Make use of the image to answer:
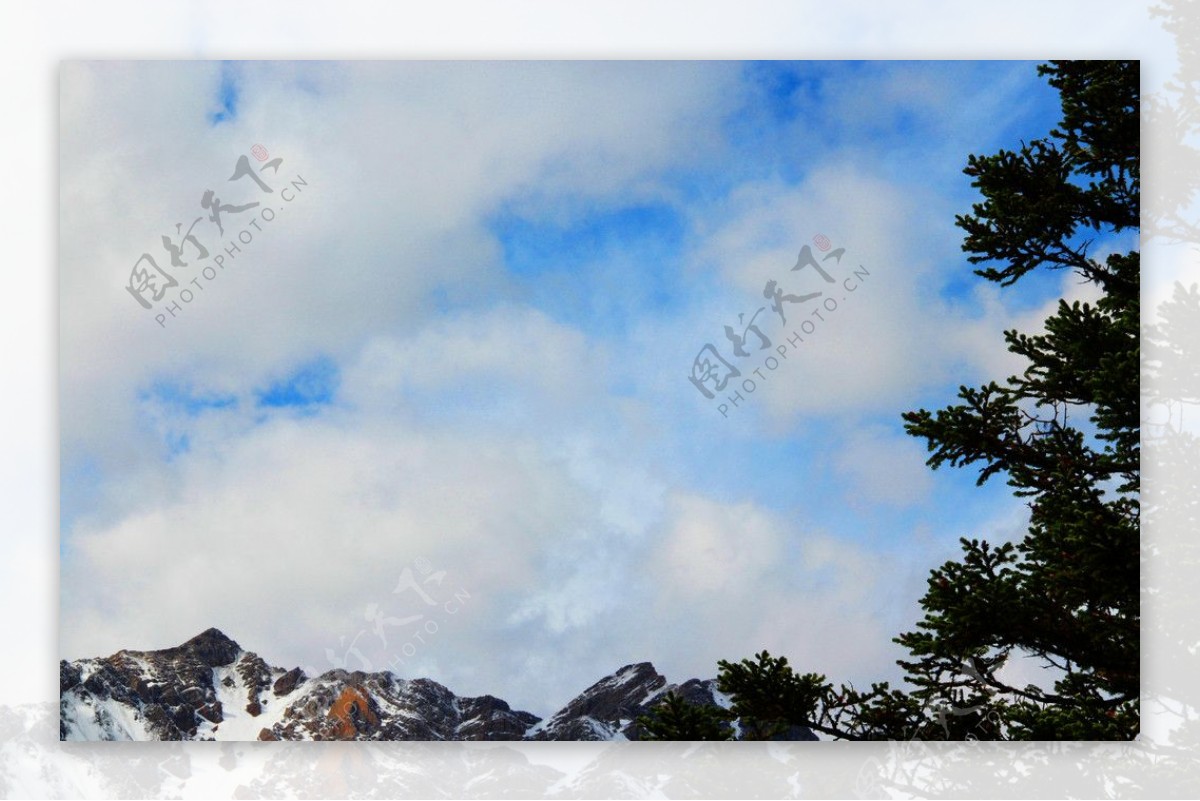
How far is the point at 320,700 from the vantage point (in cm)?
336

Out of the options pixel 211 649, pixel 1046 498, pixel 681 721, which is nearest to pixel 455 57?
pixel 211 649

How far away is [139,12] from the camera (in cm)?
352

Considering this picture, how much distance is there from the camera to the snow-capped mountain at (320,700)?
3350 millimetres

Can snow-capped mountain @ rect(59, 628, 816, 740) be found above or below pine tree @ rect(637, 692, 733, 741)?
above

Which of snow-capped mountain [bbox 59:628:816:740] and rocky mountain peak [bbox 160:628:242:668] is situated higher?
rocky mountain peak [bbox 160:628:242:668]

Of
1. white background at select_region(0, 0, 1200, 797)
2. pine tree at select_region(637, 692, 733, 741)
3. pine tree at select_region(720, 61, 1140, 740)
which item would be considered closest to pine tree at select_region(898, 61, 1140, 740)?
pine tree at select_region(720, 61, 1140, 740)

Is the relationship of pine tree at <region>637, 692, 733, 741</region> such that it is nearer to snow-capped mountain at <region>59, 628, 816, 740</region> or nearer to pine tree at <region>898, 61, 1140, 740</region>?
snow-capped mountain at <region>59, 628, 816, 740</region>

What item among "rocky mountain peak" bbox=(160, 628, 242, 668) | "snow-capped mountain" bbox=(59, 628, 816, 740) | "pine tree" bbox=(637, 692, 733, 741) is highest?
"rocky mountain peak" bbox=(160, 628, 242, 668)

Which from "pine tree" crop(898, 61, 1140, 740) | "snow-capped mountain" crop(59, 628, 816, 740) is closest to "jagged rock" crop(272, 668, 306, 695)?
"snow-capped mountain" crop(59, 628, 816, 740)

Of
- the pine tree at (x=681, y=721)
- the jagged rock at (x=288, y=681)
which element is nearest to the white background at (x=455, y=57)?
the pine tree at (x=681, y=721)

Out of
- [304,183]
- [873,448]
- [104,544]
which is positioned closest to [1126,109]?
[873,448]

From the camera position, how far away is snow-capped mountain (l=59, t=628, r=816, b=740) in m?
3.35

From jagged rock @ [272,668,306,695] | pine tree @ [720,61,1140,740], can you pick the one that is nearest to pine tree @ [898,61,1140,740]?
pine tree @ [720,61,1140,740]

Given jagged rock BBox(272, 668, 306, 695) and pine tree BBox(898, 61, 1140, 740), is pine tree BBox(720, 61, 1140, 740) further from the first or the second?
jagged rock BBox(272, 668, 306, 695)
